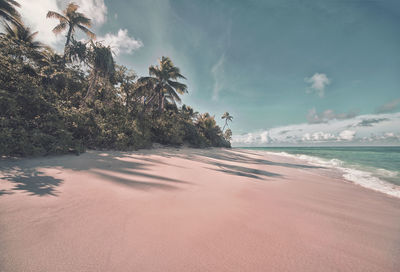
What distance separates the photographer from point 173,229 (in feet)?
6.19

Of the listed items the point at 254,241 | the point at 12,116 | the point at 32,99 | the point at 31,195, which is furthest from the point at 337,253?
the point at 32,99

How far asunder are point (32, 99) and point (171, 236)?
8059 mm

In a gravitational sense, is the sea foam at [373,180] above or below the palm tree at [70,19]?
below

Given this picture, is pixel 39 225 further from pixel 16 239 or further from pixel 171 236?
pixel 171 236

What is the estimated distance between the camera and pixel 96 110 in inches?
364

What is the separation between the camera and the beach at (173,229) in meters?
1.40

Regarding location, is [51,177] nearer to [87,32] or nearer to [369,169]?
[369,169]

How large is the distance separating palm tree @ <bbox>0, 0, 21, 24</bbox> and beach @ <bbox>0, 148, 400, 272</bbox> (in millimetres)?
18919

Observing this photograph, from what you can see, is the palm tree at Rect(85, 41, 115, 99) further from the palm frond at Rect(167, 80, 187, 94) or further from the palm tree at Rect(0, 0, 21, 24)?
the palm tree at Rect(0, 0, 21, 24)

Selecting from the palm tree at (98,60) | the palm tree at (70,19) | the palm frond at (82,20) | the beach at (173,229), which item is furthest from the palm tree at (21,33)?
the beach at (173,229)

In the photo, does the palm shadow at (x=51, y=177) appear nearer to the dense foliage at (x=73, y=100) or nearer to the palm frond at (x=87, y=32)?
the dense foliage at (x=73, y=100)

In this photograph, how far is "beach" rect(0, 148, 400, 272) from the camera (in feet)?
4.59

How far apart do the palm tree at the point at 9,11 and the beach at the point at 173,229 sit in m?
18.9

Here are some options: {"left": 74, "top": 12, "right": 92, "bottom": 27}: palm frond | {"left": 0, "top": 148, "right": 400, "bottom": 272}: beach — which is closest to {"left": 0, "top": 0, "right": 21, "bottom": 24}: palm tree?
{"left": 74, "top": 12, "right": 92, "bottom": 27}: palm frond
